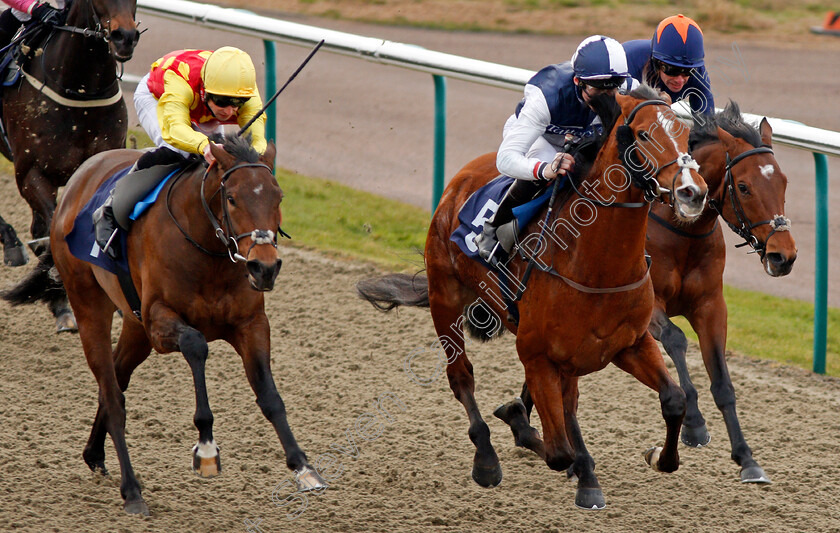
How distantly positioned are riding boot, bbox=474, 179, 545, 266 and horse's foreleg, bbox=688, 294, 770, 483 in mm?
1005

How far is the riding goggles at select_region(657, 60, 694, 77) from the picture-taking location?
479 centimetres

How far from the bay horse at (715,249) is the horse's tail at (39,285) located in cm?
222

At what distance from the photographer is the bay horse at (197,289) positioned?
12.9 ft

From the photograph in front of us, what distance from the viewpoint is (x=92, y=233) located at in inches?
186

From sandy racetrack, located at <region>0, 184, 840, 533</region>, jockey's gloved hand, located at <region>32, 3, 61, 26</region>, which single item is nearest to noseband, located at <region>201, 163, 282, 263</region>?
sandy racetrack, located at <region>0, 184, 840, 533</region>

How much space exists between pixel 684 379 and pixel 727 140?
991mm

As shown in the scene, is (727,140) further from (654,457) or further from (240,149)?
(240,149)

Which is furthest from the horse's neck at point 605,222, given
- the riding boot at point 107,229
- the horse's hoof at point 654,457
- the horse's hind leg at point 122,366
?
the horse's hind leg at point 122,366

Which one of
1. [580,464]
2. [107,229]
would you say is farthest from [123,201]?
[580,464]

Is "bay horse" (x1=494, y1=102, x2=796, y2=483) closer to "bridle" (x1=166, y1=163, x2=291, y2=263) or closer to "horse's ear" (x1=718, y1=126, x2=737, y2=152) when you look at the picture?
"horse's ear" (x1=718, y1=126, x2=737, y2=152)

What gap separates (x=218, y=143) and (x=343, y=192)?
16.8 feet

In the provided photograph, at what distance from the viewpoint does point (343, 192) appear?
9.25 meters

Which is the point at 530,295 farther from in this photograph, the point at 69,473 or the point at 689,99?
the point at 69,473

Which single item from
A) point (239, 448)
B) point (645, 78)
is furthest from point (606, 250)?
point (239, 448)
